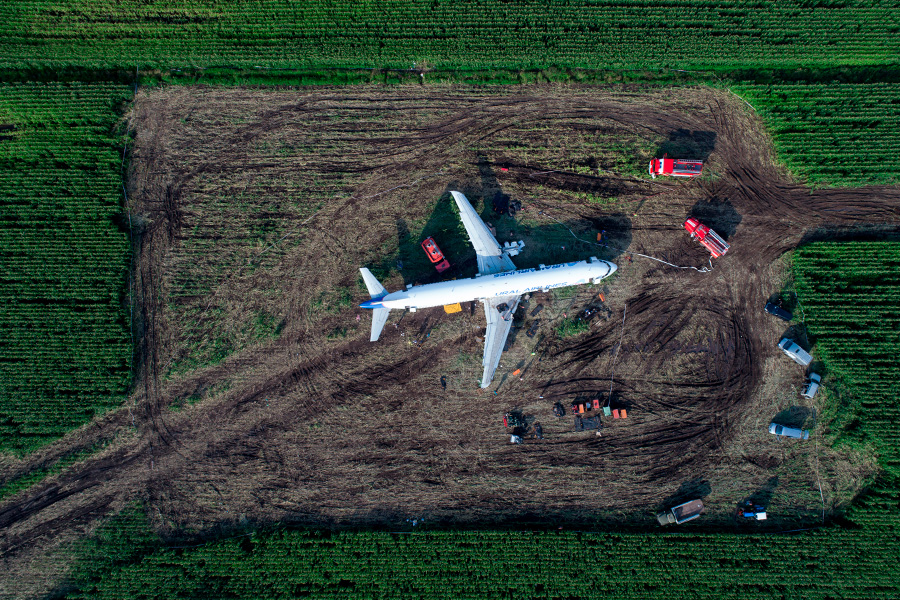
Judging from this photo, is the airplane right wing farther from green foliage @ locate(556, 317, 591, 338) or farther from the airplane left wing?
green foliage @ locate(556, 317, 591, 338)

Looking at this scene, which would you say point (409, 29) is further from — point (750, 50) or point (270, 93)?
point (750, 50)

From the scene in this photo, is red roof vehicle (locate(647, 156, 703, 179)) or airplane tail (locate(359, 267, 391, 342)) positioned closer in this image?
airplane tail (locate(359, 267, 391, 342))

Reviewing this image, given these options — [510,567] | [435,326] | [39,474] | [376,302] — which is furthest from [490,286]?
[39,474]

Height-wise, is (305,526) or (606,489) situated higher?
(606,489)

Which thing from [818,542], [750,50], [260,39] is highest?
[260,39]

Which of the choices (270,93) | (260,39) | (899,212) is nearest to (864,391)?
(899,212)

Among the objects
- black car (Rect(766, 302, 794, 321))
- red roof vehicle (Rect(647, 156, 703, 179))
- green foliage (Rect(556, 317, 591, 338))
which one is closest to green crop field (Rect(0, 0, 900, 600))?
black car (Rect(766, 302, 794, 321))
